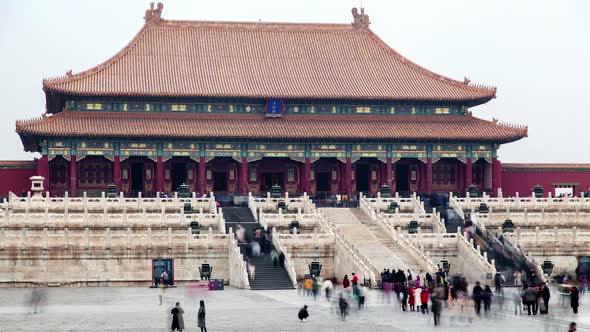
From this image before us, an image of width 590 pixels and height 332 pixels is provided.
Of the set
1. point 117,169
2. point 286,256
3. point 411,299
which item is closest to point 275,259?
point 286,256

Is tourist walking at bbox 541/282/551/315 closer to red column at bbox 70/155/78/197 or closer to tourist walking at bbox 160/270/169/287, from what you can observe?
tourist walking at bbox 160/270/169/287

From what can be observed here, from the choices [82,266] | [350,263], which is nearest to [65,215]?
[82,266]

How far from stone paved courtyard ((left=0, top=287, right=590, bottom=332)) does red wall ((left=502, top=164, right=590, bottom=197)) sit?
36543 millimetres

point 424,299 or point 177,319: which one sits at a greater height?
point 424,299

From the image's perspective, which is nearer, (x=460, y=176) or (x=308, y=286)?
(x=308, y=286)

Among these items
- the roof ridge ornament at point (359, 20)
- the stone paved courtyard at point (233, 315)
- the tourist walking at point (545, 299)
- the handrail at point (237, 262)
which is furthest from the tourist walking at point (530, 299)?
the roof ridge ornament at point (359, 20)

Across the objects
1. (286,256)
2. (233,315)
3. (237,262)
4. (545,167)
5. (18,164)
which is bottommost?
(233,315)

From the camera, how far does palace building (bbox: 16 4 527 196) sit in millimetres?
80000

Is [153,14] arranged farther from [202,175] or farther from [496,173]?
[496,173]

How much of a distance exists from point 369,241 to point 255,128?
77.4ft

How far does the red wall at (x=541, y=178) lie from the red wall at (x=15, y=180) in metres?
31.0

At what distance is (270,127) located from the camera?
82188 millimetres

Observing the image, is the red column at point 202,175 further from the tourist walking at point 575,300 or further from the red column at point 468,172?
the tourist walking at point 575,300

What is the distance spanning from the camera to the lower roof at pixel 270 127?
7906cm
